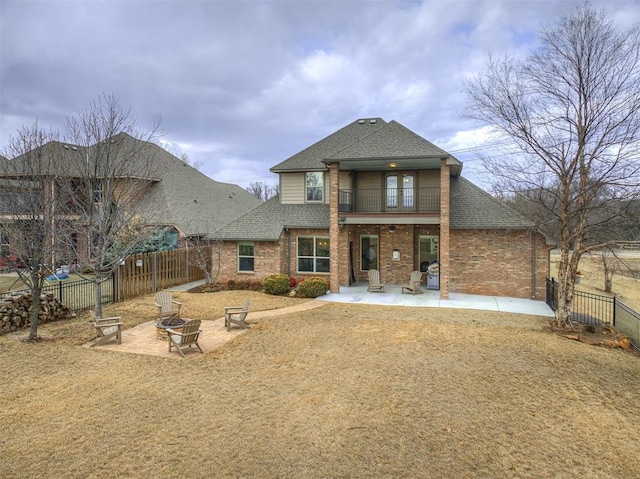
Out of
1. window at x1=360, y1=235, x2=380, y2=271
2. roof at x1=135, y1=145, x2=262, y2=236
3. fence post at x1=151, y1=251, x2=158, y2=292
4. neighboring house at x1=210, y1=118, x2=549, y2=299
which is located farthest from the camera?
roof at x1=135, y1=145, x2=262, y2=236

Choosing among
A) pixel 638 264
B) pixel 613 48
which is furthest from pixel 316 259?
pixel 638 264

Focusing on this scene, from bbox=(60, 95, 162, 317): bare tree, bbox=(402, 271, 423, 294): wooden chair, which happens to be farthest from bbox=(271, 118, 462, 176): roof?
bbox=(60, 95, 162, 317): bare tree

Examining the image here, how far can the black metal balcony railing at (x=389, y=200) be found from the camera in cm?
1734

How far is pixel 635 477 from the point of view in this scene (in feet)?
14.5

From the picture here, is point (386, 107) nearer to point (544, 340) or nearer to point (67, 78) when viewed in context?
point (67, 78)

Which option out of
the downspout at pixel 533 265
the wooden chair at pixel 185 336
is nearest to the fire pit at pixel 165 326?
the wooden chair at pixel 185 336

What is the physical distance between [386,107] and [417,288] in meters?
19.4

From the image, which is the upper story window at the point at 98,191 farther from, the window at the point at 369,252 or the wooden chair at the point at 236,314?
the window at the point at 369,252

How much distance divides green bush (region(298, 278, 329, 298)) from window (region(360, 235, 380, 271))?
357cm

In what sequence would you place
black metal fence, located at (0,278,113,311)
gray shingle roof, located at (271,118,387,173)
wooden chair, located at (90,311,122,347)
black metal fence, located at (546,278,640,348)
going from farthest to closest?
gray shingle roof, located at (271,118,387,173) → black metal fence, located at (0,278,113,311) → black metal fence, located at (546,278,640,348) → wooden chair, located at (90,311,122,347)

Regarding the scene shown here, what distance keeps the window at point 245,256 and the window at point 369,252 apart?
555cm

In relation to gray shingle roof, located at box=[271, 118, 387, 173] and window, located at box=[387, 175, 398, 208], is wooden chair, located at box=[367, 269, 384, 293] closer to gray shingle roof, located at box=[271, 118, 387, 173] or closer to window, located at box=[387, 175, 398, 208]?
window, located at box=[387, 175, 398, 208]

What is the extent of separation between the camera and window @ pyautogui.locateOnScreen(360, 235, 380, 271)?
1880 cm

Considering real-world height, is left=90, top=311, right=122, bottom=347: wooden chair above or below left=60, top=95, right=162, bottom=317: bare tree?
below
